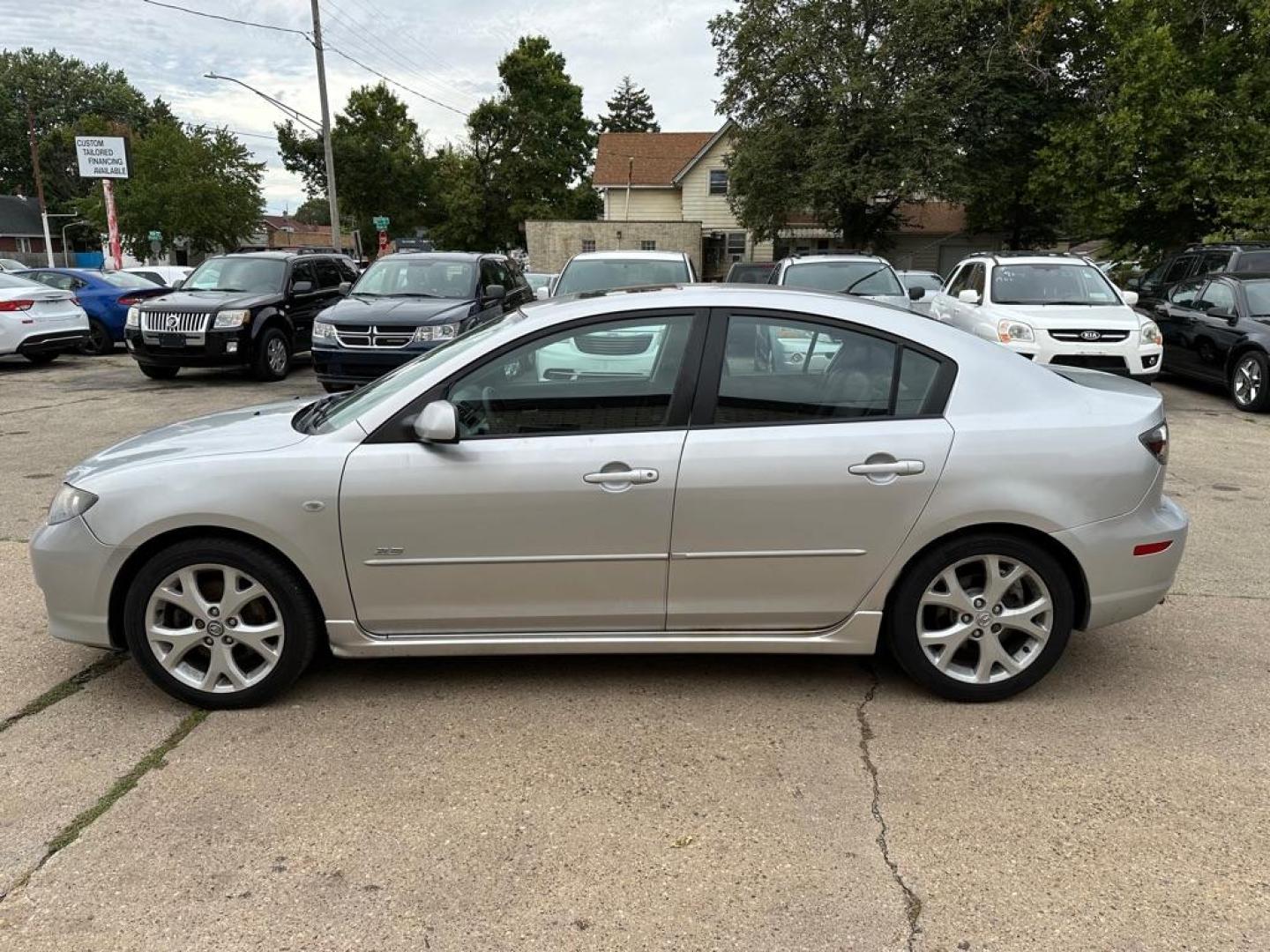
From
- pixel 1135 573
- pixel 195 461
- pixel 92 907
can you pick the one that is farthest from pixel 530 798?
pixel 1135 573

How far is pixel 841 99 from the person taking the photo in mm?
29156

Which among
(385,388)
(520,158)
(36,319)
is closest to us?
(385,388)

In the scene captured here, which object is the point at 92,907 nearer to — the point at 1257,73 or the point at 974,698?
the point at 974,698

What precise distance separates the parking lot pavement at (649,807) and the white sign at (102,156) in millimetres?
33756

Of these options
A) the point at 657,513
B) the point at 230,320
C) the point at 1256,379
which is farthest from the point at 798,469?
the point at 230,320

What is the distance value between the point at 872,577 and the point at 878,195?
101 feet

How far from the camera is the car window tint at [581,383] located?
Answer: 3424mm

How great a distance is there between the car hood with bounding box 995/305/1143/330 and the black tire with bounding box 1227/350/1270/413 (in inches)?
64.6

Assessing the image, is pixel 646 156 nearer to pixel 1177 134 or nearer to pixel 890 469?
pixel 1177 134

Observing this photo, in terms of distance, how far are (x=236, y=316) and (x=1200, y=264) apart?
13.9 meters

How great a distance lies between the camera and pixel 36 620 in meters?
4.39

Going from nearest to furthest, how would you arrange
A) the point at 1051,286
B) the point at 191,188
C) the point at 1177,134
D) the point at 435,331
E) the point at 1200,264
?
1. the point at 435,331
2. the point at 1051,286
3. the point at 1200,264
4. the point at 1177,134
5. the point at 191,188

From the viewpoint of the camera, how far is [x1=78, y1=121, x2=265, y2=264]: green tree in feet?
133

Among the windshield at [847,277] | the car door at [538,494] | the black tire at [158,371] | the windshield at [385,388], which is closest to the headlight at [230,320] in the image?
the black tire at [158,371]
